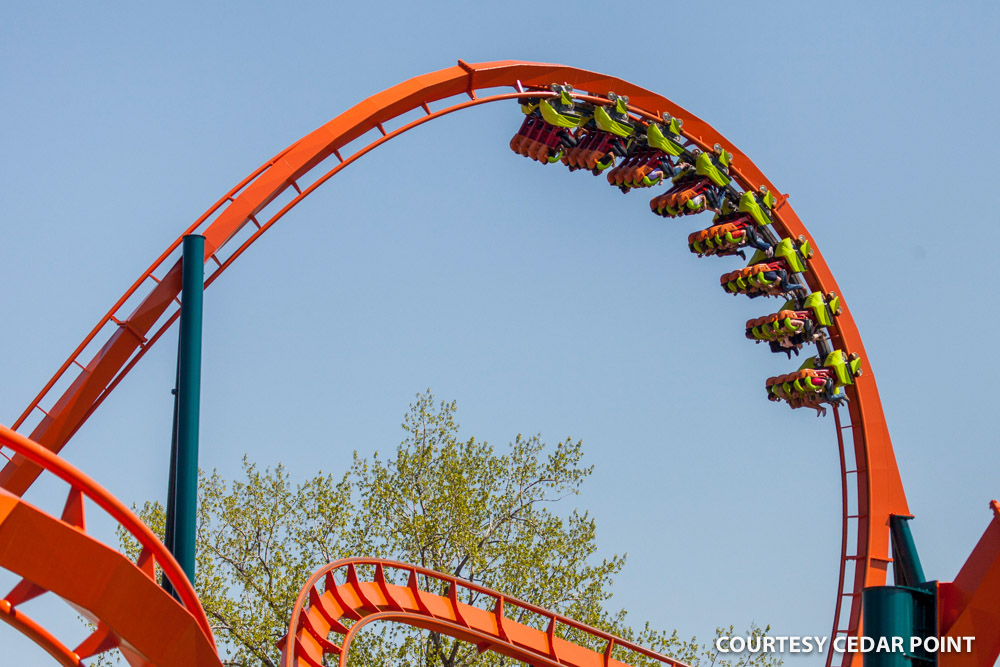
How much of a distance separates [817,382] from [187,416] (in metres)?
7.49

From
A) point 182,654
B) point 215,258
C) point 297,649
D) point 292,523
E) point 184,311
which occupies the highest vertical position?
point 292,523

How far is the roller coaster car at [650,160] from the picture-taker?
12.5 metres

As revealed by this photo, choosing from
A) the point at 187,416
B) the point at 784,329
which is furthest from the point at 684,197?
the point at 187,416

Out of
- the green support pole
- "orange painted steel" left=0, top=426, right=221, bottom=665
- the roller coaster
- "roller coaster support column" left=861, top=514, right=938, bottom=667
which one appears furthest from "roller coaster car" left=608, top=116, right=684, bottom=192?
"orange painted steel" left=0, top=426, right=221, bottom=665

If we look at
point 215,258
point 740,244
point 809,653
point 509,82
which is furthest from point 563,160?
point 809,653

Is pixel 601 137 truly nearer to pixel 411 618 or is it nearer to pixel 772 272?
pixel 772 272

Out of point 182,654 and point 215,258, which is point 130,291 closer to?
point 215,258

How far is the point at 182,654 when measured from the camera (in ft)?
21.6

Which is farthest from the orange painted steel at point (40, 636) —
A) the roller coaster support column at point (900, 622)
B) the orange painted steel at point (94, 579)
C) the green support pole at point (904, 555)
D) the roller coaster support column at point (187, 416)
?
the green support pole at point (904, 555)

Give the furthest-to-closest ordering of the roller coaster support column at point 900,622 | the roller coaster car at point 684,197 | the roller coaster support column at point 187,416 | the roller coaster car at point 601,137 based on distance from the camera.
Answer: the roller coaster car at point 684,197, the roller coaster car at point 601,137, the roller coaster support column at point 900,622, the roller coaster support column at point 187,416

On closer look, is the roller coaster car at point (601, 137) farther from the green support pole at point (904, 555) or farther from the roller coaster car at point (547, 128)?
the green support pole at point (904, 555)

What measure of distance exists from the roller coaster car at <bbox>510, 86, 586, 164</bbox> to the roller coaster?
0.06 feet

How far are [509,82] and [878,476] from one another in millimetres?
5988

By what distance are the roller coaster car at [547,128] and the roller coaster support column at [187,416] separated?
4.16 metres
